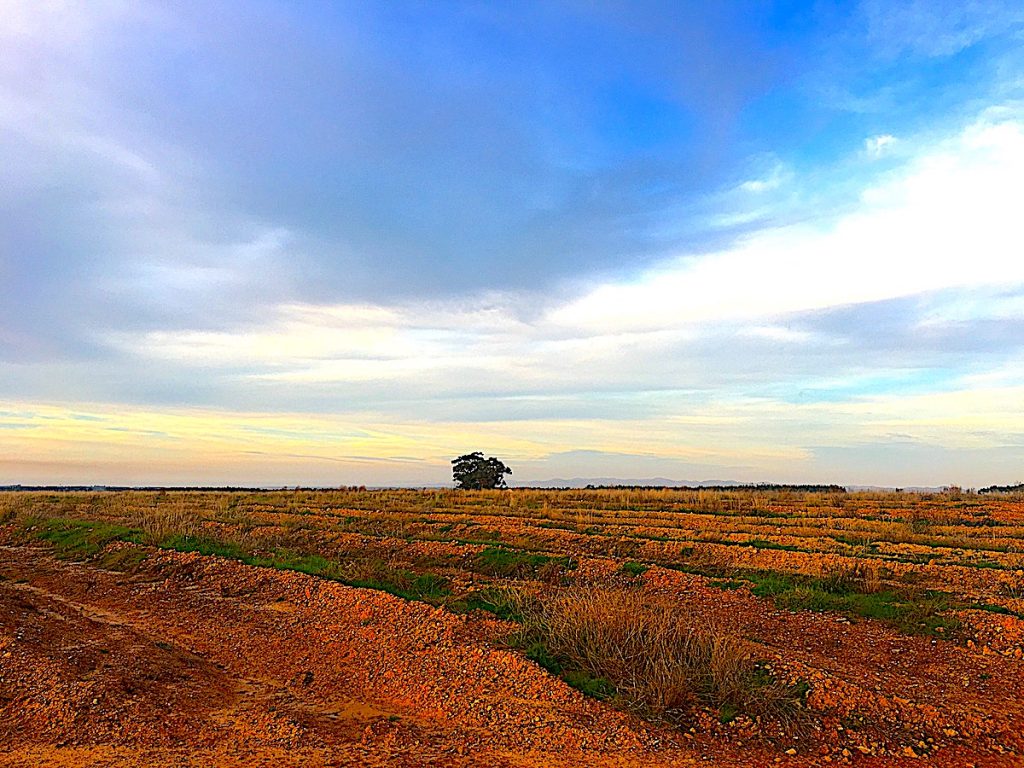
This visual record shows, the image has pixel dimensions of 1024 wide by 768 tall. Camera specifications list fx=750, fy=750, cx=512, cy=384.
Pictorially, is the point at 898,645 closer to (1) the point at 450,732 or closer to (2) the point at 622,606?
(2) the point at 622,606

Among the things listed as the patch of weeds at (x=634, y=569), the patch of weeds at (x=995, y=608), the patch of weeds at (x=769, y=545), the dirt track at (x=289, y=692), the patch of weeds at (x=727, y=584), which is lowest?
the dirt track at (x=289, y=692)

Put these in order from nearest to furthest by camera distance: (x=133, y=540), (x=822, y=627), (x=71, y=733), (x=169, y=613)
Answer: (x=71, y=733) → (x=822, y=627) → (x=169, y=613) → (x=133, y=540)

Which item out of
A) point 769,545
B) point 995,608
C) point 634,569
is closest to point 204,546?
point 634,569

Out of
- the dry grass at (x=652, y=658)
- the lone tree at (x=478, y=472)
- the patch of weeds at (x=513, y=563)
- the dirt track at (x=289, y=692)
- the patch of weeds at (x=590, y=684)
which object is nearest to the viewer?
the dirt track at (x=289, y=692)

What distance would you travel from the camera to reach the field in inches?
282

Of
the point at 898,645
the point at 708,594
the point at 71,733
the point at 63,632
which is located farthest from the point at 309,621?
the point at 898,645

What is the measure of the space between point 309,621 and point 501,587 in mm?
3171

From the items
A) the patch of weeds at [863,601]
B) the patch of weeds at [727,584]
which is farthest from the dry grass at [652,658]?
the patch of weeds at [727,584]

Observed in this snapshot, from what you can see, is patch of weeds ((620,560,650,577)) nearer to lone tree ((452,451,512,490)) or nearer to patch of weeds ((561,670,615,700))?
patch of weeds ((561,670,615,700))

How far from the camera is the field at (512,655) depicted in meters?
7.16

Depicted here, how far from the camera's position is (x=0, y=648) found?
31.0ft

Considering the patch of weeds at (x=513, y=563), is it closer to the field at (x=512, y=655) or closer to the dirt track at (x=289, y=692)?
the field at (x=512, y=655)

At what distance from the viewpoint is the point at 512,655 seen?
29.9 feet

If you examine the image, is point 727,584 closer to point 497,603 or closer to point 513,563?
point 513,563
